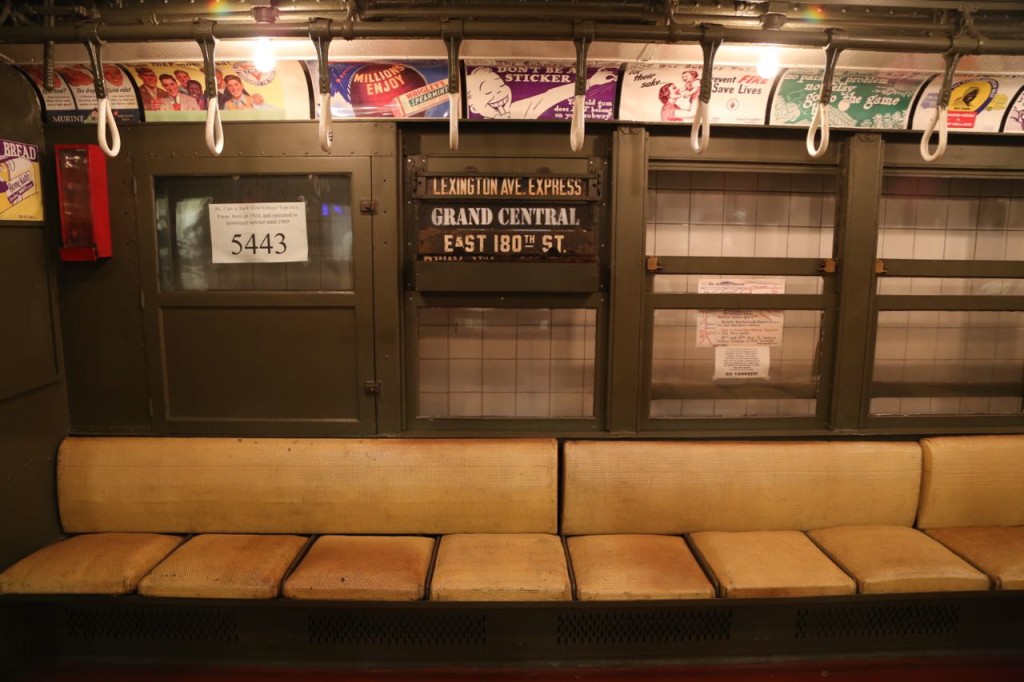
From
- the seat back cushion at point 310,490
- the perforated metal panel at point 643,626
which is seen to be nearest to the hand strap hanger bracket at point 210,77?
the seat back cushion at point 310,490

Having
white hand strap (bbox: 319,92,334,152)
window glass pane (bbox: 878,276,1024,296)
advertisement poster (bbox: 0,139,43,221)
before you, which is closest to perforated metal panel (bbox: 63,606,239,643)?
advertisement poster (bbox: 0,139,43,221)

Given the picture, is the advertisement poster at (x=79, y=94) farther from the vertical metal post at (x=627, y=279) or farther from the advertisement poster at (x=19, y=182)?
the vertical metal post at (x=627, y=279)

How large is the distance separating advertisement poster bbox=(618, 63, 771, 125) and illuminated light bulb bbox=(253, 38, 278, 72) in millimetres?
1583

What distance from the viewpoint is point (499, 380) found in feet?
10.5

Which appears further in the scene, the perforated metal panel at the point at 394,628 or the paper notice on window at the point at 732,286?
the paper notice on window at the point at 732,286

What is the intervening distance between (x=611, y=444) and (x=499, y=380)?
0.71m

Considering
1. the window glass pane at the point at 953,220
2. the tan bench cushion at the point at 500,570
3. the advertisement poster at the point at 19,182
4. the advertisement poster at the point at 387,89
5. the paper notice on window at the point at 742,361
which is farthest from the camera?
the window glass pane at the point at 953,220

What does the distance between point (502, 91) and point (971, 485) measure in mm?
3015

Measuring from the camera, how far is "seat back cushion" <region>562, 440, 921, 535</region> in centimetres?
284

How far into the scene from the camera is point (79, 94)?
2.72m

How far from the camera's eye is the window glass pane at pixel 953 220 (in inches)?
128

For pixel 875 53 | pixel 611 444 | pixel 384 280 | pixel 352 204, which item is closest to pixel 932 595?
pixel 611 444

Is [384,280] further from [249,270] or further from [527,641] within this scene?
[527,641]

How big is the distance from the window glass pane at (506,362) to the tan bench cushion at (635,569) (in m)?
0.70
